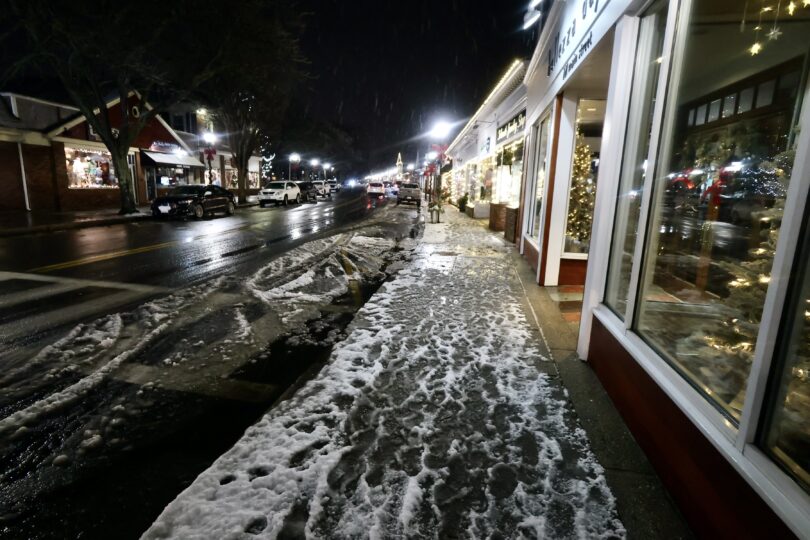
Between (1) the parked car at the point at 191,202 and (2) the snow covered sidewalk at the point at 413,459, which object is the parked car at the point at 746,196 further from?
(1) the parked car at the point at 191,202

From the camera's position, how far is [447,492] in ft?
8.89

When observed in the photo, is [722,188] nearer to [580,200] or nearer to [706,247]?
[706,247]

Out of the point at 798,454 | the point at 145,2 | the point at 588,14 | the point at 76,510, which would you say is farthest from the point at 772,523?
the point at 145,2

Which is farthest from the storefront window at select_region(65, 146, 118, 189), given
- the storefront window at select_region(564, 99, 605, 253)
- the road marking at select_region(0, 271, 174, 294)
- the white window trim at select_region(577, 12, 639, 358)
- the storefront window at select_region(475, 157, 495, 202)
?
the white window trim at select_region(577, 12, 639, 358)

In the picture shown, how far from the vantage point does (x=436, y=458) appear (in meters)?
3.02

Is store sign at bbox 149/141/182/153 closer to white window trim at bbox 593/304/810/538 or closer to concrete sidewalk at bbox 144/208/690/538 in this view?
concrete sidewalk at bbox 144/208/690/538

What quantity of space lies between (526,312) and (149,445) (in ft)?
15.4

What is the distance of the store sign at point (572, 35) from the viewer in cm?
523

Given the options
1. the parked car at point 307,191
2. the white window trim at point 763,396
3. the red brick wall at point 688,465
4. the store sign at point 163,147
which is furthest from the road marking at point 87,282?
the parked car at point 307,191

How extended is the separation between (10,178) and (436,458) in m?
25.2

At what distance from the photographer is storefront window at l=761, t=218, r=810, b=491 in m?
1.91

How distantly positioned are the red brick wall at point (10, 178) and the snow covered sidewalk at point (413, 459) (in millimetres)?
22961

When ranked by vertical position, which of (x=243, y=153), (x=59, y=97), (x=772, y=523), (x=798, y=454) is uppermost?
(x=59, y=97)

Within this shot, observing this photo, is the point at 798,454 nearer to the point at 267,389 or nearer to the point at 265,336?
the point at 267,389
